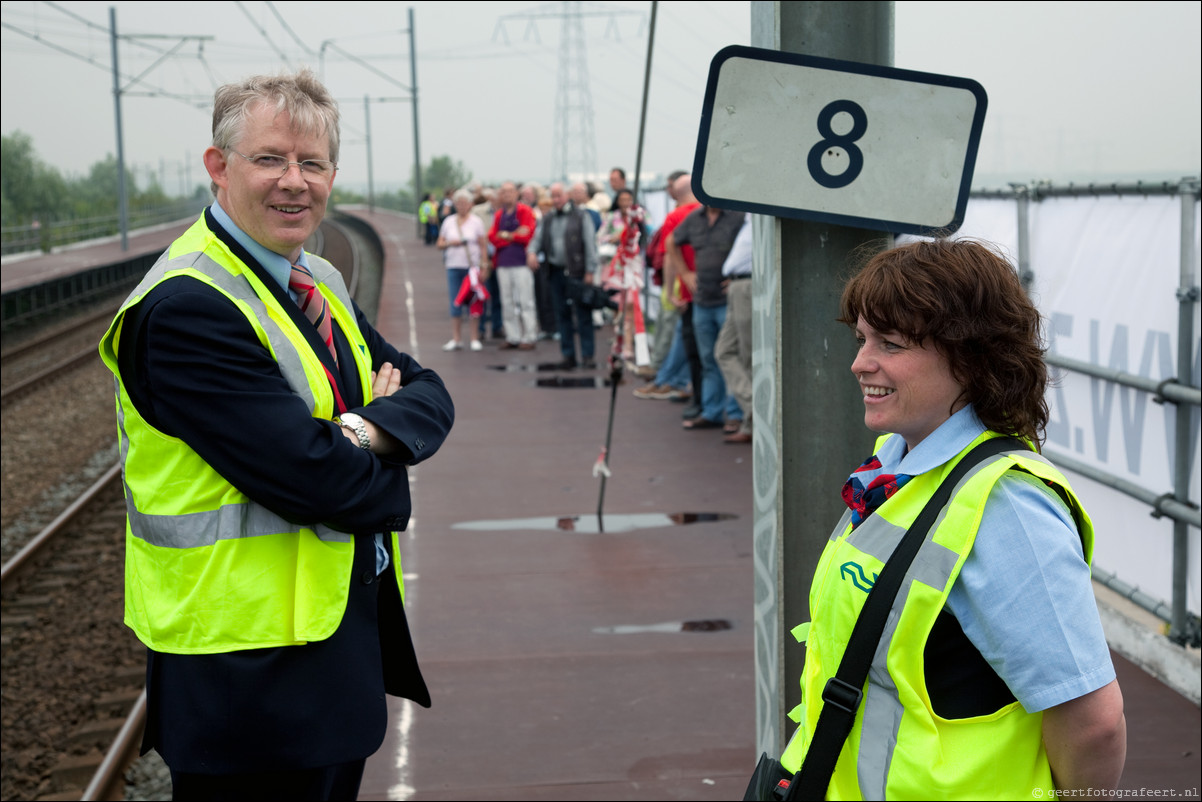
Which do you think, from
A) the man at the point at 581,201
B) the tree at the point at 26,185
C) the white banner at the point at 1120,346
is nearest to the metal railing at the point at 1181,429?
the white banner at the point at 1120,346

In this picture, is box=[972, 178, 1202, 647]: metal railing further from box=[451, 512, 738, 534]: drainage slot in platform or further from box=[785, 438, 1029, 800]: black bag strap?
box=[785, 438, 1029, 800]: black bag strap

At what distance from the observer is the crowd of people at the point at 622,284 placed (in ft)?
31.8

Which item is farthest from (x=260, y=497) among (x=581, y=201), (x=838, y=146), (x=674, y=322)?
(x=581, y=201)

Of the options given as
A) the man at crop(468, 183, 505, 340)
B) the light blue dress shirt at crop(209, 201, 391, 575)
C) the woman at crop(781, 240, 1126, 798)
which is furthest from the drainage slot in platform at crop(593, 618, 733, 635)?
the man at crop(468, 183, 505, 340)

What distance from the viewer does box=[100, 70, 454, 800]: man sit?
2248 mm

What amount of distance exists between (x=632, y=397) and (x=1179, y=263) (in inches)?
309

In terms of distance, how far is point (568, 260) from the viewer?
45.6ft

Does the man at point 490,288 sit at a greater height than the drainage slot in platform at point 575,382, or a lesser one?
greater

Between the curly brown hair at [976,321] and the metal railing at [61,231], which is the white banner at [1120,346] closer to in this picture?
the curly brown hair at [976,321]

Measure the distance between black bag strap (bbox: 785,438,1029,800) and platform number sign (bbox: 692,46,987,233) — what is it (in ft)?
3.54

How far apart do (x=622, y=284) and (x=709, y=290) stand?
81 centimetres

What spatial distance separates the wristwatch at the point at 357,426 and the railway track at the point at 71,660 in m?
2.79

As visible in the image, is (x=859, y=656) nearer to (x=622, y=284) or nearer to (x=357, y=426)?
(x=357, y=426)

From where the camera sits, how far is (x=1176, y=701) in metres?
4.86
